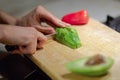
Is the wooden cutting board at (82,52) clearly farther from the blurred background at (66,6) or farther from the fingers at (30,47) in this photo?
the blurred background at (66,6)

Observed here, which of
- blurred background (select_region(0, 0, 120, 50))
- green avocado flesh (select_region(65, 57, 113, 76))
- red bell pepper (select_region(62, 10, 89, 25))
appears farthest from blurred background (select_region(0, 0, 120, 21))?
green avocado flesh (select_region(65, 57, 113, 76))

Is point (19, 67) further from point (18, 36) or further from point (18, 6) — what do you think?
point (18, 6)

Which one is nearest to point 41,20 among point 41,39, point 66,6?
point 41,39

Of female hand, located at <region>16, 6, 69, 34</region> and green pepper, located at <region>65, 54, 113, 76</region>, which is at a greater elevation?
female hand, located at <region>16, 6, 69, 34</region>

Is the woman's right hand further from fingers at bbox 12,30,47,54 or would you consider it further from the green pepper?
the green pepper

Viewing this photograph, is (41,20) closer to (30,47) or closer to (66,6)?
(30,47)
